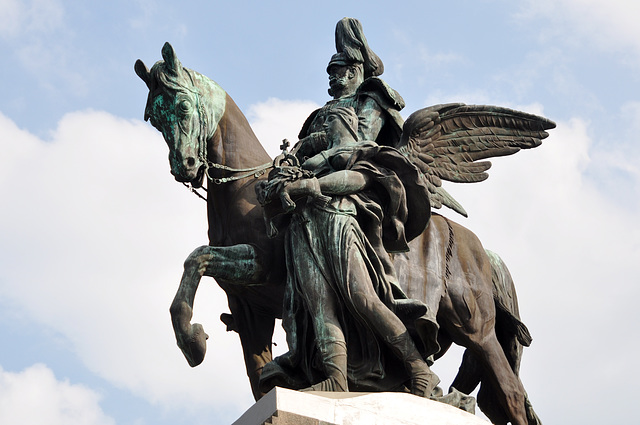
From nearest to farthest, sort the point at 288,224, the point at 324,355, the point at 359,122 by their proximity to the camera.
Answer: the point at 324,355, the point at 288,224, the point at 359,122

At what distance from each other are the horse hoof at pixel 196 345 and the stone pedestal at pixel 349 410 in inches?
51.8

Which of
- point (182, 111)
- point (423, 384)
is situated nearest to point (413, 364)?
point (423, 384)

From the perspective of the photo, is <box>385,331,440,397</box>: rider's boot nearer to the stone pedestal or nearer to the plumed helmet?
the stone pedestal

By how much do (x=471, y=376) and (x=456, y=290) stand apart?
3.17 ft

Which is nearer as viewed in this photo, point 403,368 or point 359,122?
point 403,368

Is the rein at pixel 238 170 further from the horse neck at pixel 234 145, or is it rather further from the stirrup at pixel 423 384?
the stirrup at pixel 423 384

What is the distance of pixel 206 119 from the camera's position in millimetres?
13758

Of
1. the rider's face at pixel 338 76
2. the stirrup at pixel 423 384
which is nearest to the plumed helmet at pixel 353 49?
the rider's face at pixel 338 76

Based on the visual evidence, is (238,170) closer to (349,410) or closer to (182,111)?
(182,111)

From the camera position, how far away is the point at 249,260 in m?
13.3

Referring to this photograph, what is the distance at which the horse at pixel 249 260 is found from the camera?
43.5ft

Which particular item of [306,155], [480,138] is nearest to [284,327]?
[306,155]

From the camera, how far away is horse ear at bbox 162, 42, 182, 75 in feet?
45.2

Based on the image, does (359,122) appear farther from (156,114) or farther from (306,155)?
(156,114)
